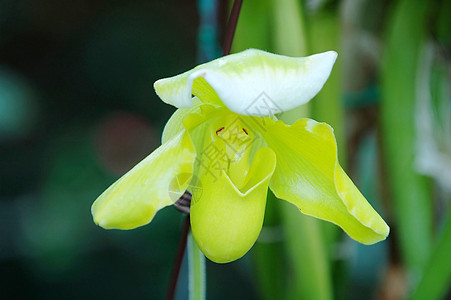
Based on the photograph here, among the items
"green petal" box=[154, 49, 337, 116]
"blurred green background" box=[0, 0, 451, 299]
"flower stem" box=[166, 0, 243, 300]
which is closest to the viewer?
"green petal" box=[154, 49, 337, 116]

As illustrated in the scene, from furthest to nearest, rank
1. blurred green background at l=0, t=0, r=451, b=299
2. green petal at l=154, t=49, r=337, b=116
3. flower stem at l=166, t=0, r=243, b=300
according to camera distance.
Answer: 1. blurred green background at l=0, t=0, r=451, b=299
2. flower stem at l=166, t=0, r=243, b=300
3. green petal at l=154, t=49, r=337, b=116

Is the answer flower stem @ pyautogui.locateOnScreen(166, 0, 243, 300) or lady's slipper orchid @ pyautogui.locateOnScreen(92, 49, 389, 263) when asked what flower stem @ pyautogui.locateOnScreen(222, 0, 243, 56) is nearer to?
lady's slipper orchid @ pyautogui.locateOnScreen(92, 49, 389, 263)

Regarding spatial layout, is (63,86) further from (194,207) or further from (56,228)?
(194,207)

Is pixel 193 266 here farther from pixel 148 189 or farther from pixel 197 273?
pixel 148 189

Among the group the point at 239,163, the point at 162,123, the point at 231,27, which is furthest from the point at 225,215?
the point at 162,123

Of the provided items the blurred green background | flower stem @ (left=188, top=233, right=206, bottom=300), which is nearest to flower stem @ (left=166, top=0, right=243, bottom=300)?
flower stem @ (left=188, top=233, right=206, bottom=300)
